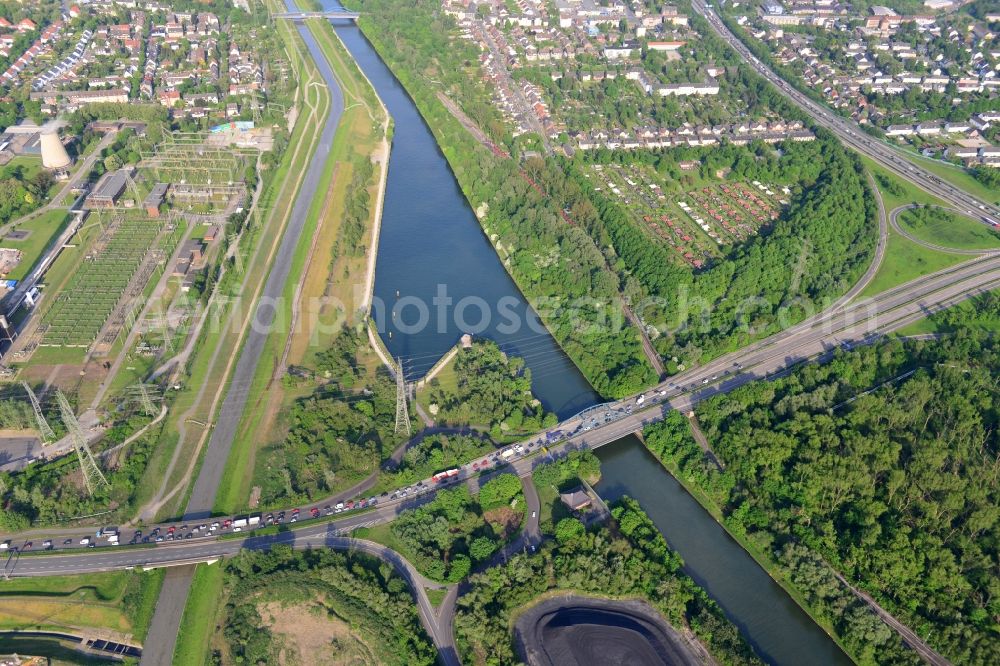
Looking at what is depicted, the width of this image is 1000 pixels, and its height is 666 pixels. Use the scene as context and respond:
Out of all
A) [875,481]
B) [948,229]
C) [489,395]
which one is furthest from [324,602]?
[948,229]

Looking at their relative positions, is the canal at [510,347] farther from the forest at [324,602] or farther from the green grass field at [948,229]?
the green grass field at [948,229]

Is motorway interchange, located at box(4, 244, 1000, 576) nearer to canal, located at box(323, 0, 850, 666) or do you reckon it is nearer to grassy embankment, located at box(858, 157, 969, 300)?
grassy embankment, located at box(858, 157, 969, 300)

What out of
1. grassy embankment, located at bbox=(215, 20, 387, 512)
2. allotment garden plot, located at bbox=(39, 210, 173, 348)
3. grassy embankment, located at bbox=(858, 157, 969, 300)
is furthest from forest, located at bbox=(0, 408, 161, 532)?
grassy embankment, located at bbox=(858, 157, 969, 300)

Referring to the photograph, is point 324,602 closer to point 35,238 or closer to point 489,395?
point 489,395

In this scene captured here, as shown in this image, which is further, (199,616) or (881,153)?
(881,153)

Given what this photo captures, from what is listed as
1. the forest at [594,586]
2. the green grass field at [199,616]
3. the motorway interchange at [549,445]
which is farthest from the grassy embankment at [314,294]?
the forest at [594,586]
